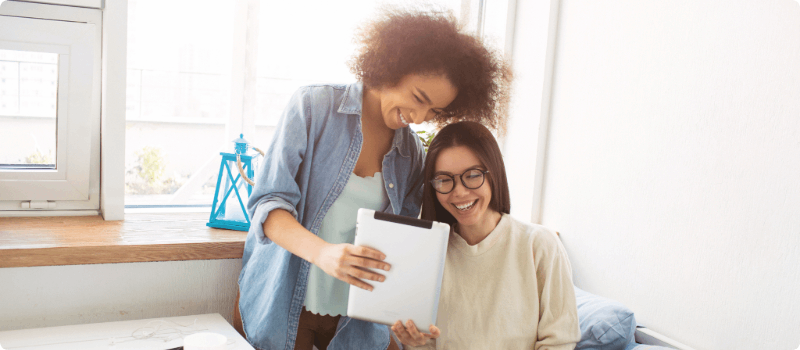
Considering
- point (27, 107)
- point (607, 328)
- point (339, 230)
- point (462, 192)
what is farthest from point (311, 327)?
point (27, 107)

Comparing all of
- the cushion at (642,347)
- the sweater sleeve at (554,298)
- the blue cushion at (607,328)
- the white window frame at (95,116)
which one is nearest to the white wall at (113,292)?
the white window frame at (95,116)

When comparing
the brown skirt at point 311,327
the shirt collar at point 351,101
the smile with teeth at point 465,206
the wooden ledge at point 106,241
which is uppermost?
the shirt collar at point 351,101

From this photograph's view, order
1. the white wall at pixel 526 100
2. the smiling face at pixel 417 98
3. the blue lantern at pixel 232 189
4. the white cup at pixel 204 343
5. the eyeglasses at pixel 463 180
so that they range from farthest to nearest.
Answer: the white wall at pixel 526 100, the blue lantern at pixel 232 189, the eyeglasses at pixel 463 180, the smiling face at pixel 417 98, the white cup at pixel 204 343

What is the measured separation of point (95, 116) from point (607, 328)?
149cm

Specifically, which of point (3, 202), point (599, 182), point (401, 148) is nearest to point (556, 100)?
point (599, 182)

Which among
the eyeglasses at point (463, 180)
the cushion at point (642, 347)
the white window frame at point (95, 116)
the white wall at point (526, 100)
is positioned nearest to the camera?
the eyeglasses at point (463, 180)

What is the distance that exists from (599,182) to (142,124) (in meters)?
1.51

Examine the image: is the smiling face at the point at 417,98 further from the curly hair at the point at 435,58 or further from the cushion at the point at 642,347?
the cushion at the point at 642,347

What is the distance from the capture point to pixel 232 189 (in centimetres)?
156

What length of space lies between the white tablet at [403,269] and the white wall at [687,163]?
813mm

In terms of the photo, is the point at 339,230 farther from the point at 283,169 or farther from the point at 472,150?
the point at 472,150

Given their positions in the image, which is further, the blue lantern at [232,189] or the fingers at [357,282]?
the blue lantern at [232,189]

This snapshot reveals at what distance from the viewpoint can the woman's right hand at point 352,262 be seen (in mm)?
899

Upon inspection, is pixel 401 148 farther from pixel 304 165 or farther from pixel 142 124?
pixel 142 124
